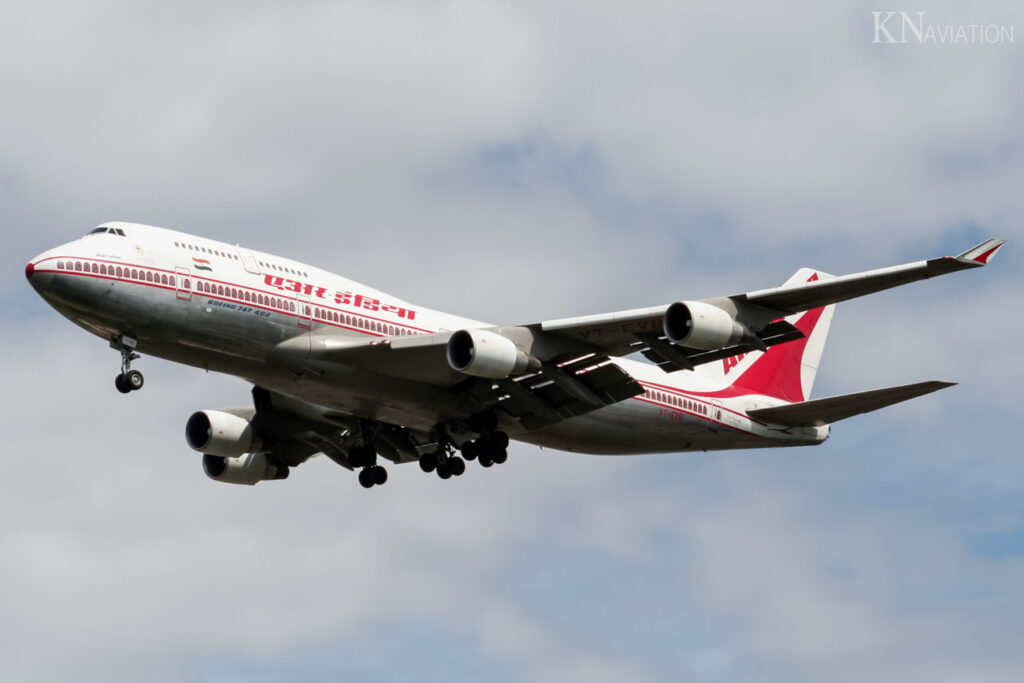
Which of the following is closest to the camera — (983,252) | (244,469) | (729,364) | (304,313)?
(983,252)

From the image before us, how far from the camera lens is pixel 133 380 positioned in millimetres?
35250

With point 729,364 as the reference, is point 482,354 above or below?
below

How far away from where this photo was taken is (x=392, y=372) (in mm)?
37719

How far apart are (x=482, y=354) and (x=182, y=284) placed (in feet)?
25.3

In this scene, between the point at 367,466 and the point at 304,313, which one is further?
the point at 367,466

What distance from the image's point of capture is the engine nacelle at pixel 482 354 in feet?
117

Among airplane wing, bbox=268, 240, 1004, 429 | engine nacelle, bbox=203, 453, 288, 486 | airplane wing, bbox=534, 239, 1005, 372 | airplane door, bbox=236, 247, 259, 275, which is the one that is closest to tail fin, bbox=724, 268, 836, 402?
airplane wing, bbox=268, 240, 1004, 429

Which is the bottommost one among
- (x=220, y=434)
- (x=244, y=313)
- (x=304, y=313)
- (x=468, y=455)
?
(x=468, y=455)

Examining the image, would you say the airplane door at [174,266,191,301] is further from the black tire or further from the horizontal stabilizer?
the horizontal stabilizer

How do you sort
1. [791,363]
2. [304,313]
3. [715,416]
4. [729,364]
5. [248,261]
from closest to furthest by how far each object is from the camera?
[248,261] < [304,313] < [715,416] < [729,364] < [791,363]

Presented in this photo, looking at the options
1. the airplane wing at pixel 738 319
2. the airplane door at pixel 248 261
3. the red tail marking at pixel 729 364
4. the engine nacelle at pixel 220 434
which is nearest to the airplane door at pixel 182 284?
the airplane door at pixel 248 261

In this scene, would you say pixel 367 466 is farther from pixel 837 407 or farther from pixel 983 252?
pixel 983 252

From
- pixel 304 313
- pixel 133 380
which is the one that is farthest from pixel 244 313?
pixel 133 380

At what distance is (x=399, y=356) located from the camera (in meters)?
37.1
